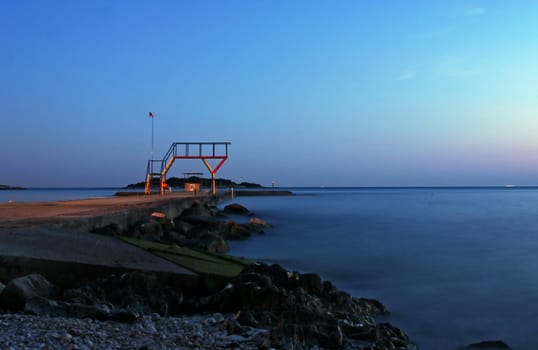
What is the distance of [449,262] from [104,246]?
25.0 feet

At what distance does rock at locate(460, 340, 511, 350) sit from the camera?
4898mm

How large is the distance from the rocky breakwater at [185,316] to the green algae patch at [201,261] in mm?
252

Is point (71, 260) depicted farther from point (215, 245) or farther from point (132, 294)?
point (215, 245)

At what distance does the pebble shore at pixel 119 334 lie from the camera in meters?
3.37

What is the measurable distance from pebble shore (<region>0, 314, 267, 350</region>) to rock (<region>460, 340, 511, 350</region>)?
2.34m

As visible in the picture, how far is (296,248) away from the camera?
13242 millimetres

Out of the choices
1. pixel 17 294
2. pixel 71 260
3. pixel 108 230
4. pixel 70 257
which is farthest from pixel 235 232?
pixel 17 294

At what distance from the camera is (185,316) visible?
15.9 feet

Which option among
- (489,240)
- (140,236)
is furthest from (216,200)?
(140,236)

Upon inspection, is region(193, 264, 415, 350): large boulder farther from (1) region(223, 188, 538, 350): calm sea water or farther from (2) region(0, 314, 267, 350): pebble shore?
(1) region(223, 188, 538, 350): calm sea water

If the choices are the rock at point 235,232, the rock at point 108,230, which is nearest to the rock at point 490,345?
the rock at point 108,230

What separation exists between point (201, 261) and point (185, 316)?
66.3 inches

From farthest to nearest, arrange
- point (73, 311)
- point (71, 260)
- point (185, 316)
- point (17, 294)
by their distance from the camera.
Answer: point (71, 260)
point (185, 316)
point (17, 294)
point (73, 311)

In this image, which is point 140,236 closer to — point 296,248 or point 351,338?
point 296,248
